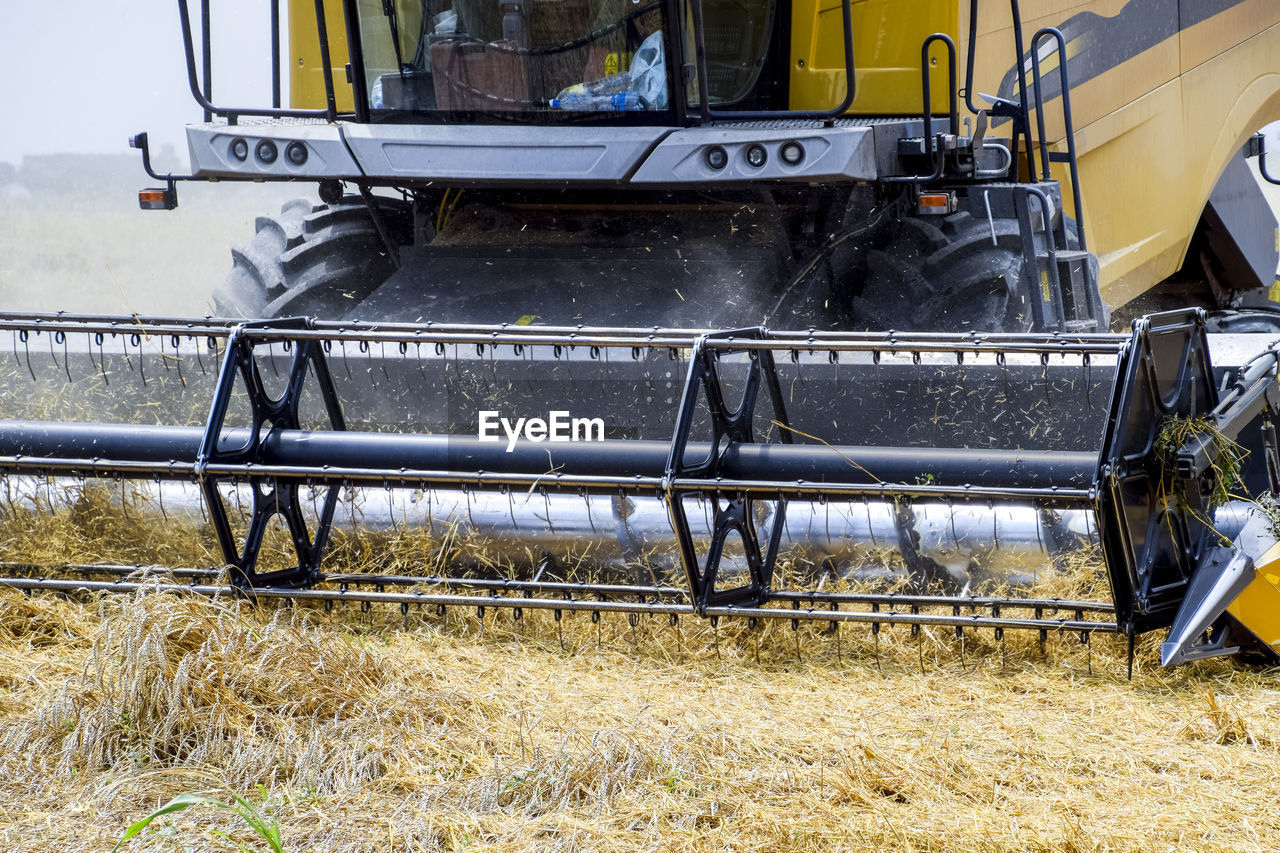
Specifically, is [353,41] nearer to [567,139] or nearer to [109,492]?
[567,139]

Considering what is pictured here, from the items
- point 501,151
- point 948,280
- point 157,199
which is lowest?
point 948,280

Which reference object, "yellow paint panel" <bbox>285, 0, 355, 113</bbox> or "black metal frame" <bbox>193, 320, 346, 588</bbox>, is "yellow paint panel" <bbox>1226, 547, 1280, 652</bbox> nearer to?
"black metal frame" <bbox>193, 320, 346, 588</bbox>

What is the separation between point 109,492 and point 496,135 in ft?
5.69

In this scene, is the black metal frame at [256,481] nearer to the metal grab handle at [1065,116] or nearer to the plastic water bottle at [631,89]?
the plastic water bottle at [631,89]

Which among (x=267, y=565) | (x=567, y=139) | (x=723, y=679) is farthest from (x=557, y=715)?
(x=567, y=139)

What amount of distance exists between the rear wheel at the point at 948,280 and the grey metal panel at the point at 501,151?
3.29ft

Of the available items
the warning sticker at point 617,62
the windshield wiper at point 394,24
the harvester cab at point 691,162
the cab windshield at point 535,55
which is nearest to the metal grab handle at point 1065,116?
the harvester cab at point 691,162

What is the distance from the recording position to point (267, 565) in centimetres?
368

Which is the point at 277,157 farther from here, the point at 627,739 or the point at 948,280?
the point at 627,739

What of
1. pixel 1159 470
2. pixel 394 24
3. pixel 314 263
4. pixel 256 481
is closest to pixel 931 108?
pixel 394 24

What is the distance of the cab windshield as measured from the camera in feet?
14.3

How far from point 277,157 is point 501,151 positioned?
2.73 ft

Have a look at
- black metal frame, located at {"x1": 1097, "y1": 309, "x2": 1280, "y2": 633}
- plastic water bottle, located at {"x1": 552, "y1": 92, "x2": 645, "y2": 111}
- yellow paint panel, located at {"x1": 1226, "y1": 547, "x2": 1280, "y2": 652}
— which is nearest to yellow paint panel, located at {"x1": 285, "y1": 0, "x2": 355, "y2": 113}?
plastic water bottle, located at {"x1": 552, "y1": 92, "x2": 645, "y2": 111}

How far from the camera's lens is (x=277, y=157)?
4.67m
